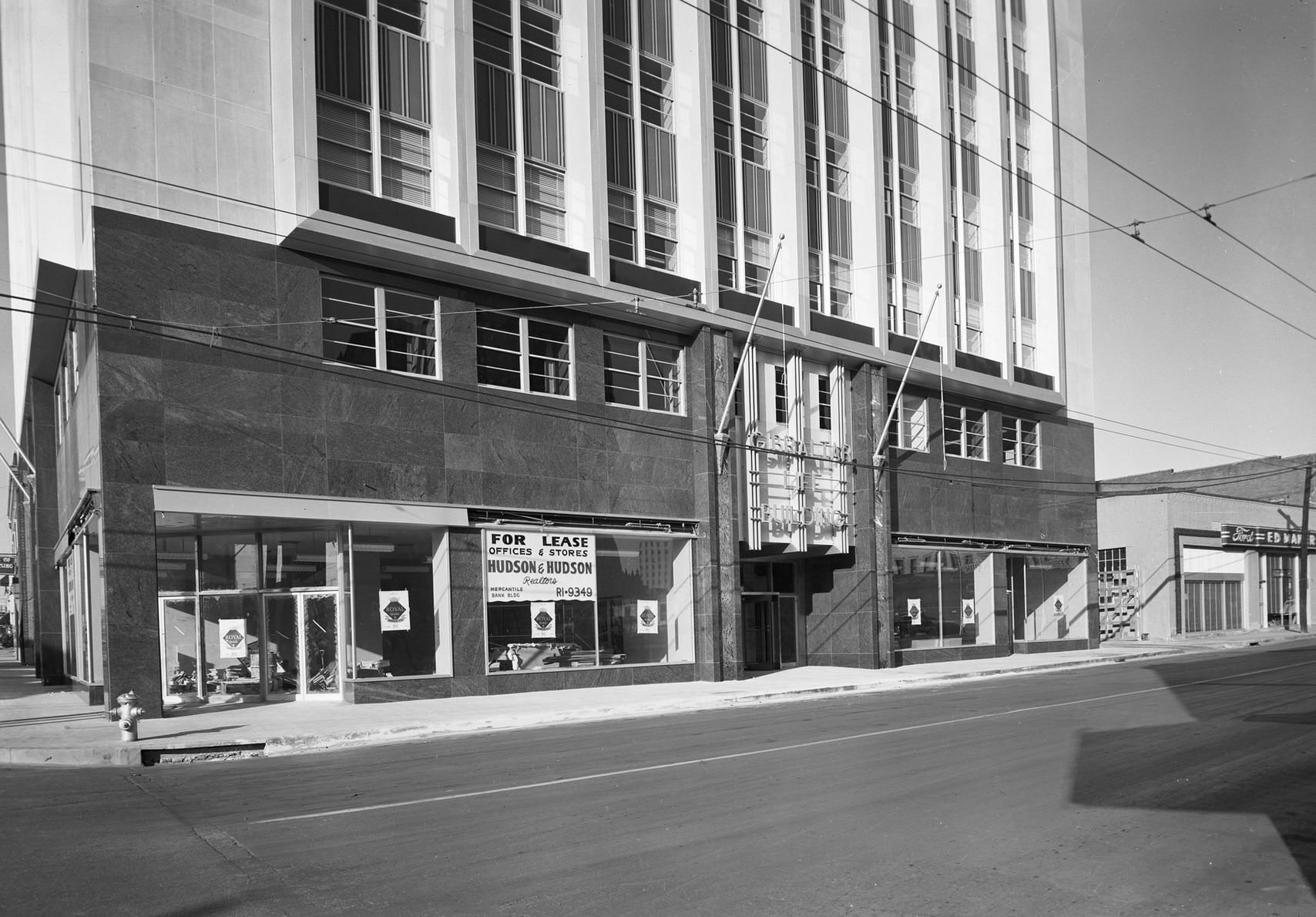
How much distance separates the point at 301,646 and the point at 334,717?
3.61m

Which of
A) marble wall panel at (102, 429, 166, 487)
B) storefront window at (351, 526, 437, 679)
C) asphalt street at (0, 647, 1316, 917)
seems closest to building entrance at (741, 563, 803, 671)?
storefront window at (351, 526, 437, 679)

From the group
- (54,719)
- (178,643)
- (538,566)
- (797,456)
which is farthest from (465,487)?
(797,456)

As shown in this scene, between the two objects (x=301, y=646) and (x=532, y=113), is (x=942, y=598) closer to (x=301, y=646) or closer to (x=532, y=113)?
(x=532, y=113)

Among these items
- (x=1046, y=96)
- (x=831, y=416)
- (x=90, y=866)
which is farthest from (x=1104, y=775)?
(x=1046, y=96)

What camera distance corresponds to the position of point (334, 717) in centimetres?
1912

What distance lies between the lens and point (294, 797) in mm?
11172

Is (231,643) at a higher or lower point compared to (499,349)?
lower

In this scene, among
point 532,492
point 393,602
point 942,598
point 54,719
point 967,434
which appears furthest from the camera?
→ point 967,434

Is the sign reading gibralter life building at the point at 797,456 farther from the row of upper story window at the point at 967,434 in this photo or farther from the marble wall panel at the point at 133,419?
the marble wall panel at the point at 133,419

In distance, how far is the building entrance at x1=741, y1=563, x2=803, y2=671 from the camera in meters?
33.2

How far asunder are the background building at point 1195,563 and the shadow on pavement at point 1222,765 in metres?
33.9

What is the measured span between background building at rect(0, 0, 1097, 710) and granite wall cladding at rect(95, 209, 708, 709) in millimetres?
69

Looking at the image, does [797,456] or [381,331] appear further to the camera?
[797,456]

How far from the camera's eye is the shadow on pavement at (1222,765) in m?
9.34
